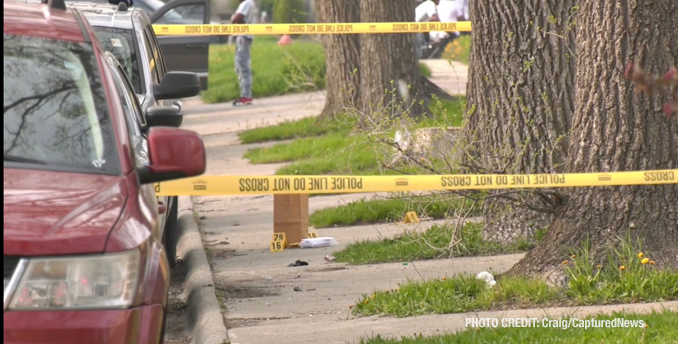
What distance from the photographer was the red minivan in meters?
3.33

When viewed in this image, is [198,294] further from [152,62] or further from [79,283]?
[79,283]

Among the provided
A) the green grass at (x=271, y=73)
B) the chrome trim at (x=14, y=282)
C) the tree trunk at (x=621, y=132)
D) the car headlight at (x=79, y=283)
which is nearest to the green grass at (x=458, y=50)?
the green grass at (x=271, y=73)

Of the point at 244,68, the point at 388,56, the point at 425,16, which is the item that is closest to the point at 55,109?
the point at 388,56

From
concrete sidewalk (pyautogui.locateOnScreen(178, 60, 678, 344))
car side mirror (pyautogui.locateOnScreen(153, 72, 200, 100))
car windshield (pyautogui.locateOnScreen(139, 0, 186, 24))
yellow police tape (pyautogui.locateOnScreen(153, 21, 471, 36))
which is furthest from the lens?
car windshield (pyautogui.locateOnScreen(139, 0, 186, 24))

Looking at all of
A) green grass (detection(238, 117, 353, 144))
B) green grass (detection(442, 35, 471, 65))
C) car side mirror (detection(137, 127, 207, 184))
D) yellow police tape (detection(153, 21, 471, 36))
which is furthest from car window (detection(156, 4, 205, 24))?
car side mirror (detection(137, 127, 207, 184))

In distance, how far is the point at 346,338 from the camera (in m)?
5.43

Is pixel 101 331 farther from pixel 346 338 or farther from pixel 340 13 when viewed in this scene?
pixel 340 13

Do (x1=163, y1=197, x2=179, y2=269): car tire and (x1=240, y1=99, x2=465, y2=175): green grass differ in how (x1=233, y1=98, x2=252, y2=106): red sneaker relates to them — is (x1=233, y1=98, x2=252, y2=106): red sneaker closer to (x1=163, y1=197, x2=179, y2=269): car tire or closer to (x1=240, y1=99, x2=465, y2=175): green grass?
(x1=240, y1=99, x2=465, y2=175): green grass

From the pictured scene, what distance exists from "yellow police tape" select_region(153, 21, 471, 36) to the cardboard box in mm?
2801

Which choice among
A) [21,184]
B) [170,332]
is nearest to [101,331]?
[21,184]

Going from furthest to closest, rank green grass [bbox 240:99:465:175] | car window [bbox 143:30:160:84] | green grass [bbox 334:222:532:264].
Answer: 1. green grass [bbox 240:99:465:175]
2. car window [bbox 143:30:160:84]
3. green grass [bbox 334:222:532:264]

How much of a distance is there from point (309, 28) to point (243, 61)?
24.2 ft

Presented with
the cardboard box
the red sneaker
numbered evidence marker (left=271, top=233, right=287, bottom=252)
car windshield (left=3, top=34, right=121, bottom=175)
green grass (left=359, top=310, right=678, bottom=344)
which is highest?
car windshield (left=3, top=34, right=121, bottom=175)

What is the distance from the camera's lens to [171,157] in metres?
4.08
